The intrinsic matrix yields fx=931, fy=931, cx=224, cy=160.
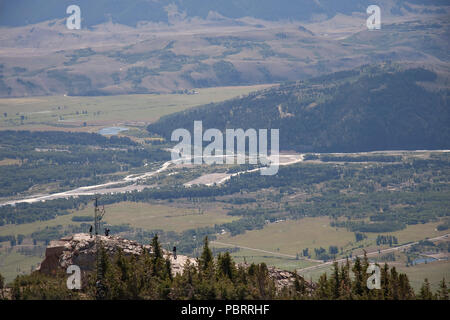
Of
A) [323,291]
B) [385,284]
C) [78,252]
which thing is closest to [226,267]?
[323,291]

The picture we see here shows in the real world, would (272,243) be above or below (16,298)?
below

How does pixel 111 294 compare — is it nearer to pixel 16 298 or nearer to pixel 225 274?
pixel 16 298

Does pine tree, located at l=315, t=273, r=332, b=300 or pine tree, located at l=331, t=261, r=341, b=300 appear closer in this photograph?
pine tree, located at l=315, t=273, r=332, b=300

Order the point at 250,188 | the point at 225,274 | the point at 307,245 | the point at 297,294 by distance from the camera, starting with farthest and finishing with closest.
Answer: the point at 250,188
the point at 307,245
the point at 225,274
the point at 297,294

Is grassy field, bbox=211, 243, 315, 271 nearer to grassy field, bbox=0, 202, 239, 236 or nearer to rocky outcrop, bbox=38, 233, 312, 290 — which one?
grassy field, bbox=0, 202, 239, 236

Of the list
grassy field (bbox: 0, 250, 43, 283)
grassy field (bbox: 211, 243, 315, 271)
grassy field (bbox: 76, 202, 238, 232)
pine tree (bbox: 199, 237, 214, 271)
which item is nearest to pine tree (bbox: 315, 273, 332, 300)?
pine tree (bbox: 199, 237, 214, 271)

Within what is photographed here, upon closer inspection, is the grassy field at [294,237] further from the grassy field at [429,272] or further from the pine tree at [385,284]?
the pine tree at [385,284]

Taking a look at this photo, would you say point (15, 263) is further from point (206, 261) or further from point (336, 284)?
point (336, 284)

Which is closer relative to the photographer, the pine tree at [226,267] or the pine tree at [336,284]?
the pine tree at [336,284]

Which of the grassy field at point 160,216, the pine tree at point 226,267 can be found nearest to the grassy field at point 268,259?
the grassy field at point 160,216
